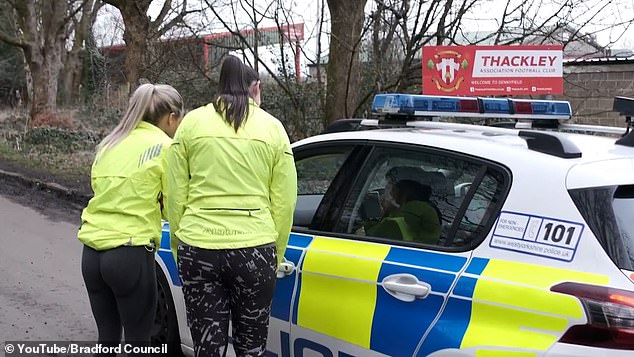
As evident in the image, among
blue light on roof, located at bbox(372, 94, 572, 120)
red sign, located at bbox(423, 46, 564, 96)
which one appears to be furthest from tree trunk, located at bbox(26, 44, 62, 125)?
blue light on roof, located at bbox(372, 94, 572, 120)

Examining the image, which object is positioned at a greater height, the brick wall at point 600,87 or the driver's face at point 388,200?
the brick wall at point 600,87

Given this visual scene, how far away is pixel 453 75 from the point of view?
6062 mm

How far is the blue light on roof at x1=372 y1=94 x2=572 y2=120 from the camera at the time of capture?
3.65 metres

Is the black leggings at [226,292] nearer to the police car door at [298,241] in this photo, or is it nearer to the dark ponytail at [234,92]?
the police car door at [298,241]

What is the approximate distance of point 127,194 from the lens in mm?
3350

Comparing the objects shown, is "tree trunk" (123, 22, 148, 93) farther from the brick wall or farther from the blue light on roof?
the blue light on roof

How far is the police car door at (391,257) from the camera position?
288 cm

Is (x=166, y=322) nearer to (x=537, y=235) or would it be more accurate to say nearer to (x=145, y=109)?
(x=145, y=109)

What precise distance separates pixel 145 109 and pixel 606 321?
2.28 meters

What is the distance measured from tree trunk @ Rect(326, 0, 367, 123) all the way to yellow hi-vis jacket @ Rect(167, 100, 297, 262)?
5.76 meters

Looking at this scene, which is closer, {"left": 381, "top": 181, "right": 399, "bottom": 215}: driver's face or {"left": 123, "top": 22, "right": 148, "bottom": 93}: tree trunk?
{"left": 381, "top": 181, "right": 399, "bottom": 215}: driver's face

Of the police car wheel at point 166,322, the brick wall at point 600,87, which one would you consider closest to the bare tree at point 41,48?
the brick wall at point 600,87

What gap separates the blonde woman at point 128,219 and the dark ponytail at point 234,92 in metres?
0.47

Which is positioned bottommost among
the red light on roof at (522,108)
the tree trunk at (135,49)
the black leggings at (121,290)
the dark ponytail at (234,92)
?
the black leggings at (121,290)
